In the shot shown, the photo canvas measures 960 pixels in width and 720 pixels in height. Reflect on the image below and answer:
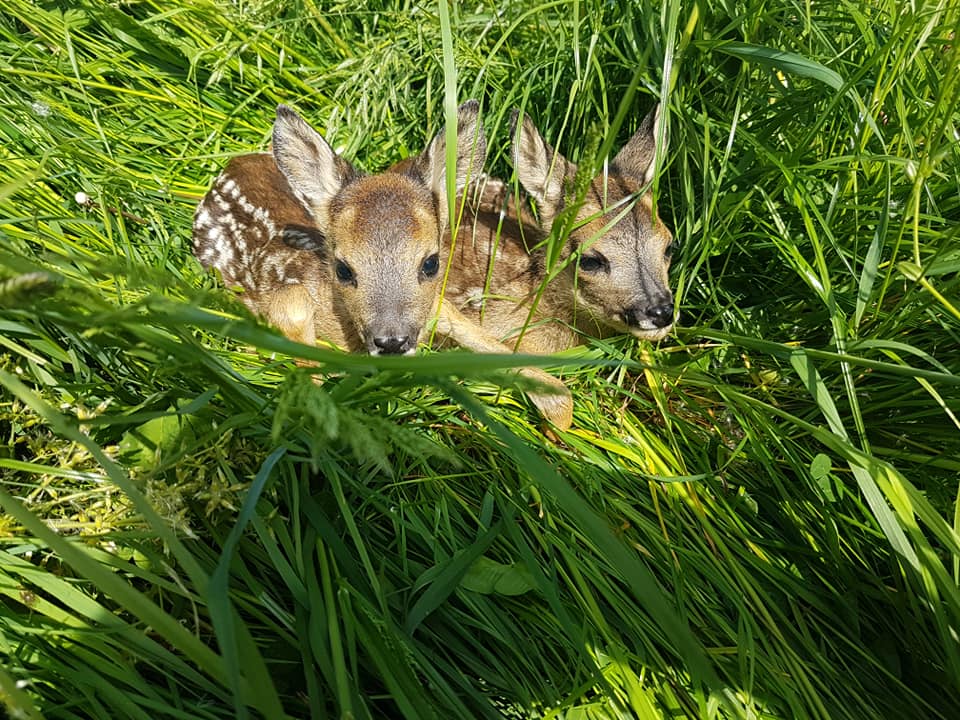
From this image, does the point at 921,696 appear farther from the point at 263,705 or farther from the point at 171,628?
the point at 171,628

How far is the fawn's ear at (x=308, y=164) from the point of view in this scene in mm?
2941

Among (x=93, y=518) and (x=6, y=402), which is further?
(x=6, y=402)

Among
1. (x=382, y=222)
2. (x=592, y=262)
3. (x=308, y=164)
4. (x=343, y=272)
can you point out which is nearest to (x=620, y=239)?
(x=592, y=262)

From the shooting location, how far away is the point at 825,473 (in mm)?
2094

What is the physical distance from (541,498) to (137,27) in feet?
9.69

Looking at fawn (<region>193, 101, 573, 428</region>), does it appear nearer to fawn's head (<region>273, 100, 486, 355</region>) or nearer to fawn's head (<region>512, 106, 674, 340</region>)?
fawn's head (<region>273, 100, 486, 355</region>)

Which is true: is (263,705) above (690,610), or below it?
above

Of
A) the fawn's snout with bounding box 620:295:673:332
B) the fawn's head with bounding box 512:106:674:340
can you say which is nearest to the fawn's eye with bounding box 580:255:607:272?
the fawn's head with bounding box 512:106:674:340

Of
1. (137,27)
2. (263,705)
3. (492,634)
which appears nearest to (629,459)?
(492,634)

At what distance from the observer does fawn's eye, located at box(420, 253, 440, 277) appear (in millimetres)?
2887

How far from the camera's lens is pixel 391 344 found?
8.69ft

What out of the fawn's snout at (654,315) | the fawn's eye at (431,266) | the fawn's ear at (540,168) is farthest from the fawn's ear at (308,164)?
the fawn's snout at (654,315)

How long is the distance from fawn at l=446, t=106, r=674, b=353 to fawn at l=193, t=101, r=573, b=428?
184 mm

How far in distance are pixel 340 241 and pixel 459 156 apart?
1.74 feet
